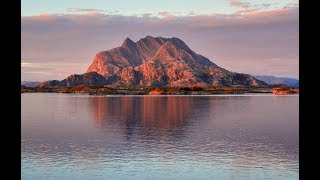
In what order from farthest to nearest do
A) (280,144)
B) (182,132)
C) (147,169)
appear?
(182,132), (280,144), (147,169)

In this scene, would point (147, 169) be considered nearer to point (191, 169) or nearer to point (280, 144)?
point (191, 169)

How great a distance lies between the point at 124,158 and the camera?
53.9 m

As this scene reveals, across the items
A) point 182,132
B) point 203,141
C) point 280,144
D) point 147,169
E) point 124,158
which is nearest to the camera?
point 147,169

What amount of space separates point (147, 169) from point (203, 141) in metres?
26.2

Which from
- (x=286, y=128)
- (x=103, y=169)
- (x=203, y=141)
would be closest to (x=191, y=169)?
(x=103, y=169)
